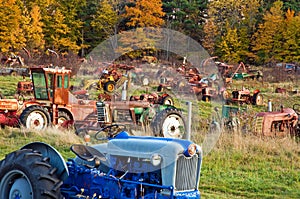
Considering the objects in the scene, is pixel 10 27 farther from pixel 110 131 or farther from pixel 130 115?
pixel 110 131

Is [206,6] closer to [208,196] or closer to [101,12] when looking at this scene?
[101,12]

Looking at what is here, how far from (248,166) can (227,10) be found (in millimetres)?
33274

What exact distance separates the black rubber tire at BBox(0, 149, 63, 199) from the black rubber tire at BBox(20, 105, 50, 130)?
8614 millimetres

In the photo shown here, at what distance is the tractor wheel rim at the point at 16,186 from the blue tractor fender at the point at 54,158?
356mm

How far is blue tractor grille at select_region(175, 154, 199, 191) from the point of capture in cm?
598

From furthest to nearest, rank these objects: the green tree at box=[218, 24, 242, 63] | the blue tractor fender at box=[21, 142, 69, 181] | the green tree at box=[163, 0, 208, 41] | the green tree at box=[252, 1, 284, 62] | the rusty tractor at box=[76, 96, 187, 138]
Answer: the green tree at box=[163, 0, 208, 41]
the green tree at box=[252, 1, 284, 62]
the green tree at box=[218, 24, 242, 63]
the rusty tractor at box=[76, 96, 187, 138]
the blue tractor fender at box=[21, 142, 69, 181]

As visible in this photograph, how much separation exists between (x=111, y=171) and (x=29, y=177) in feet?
3.04

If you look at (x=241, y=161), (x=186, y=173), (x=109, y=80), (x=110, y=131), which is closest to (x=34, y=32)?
(x=109, y=80)

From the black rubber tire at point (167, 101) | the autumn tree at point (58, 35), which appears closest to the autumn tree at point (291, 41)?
the autumn tree at point (58, 35)

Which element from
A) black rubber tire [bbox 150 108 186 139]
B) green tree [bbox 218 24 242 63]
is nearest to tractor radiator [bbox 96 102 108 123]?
black rubber tire [bbox 150 108 186 139]

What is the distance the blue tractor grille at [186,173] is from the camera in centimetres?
598

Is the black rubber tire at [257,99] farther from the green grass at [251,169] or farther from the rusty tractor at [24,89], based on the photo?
the rusty tractor at [24,89]

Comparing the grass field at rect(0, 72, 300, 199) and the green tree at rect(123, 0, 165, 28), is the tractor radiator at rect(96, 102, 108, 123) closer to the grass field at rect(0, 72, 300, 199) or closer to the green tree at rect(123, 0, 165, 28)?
the grass field at rect(0, 72, 300, 199)

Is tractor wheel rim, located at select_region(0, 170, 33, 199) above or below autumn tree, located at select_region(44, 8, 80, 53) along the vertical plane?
below
